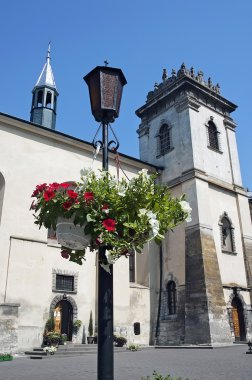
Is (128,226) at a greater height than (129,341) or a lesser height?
greater

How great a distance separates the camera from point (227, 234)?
2328 cm

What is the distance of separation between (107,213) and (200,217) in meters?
18.0

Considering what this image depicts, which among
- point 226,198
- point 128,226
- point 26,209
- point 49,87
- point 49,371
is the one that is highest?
point 49,87

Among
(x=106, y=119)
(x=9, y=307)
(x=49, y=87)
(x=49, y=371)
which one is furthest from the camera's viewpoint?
(x=49, y=87)

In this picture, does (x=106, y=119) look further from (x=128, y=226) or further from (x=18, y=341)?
(x=18, y=341)

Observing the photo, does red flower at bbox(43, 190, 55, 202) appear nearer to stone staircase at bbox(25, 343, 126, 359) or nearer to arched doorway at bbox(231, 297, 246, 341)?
stone staircase at bbox(25, 343, 126, 359)

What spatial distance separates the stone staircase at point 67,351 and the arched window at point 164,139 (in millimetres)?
13531

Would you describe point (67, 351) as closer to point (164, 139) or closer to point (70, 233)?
point (70, 233)

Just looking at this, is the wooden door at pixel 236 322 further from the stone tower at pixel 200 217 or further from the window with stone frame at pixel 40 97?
the window with stone frame at pixel 40 97

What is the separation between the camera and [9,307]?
15844 mm

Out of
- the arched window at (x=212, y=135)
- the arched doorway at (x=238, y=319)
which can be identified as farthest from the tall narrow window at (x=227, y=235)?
the arched window at (x=212, y=135)

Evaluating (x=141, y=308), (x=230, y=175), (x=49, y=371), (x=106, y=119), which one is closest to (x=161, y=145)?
(x=230, y=175)

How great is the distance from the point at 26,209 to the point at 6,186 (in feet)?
4.85

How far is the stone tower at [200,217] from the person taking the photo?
1980 centimetres
